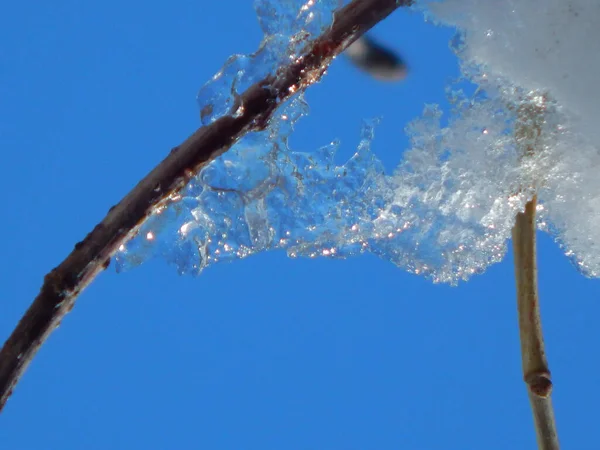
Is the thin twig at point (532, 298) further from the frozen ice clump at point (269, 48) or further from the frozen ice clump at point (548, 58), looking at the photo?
the frozen ice clump at point (269, 48)

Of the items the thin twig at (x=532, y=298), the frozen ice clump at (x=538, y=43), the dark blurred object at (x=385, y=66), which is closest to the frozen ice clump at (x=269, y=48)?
the frozen ice clump at (x=538, y=43)

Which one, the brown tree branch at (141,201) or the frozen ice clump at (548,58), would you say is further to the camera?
the frozen ice clump at (548,58)

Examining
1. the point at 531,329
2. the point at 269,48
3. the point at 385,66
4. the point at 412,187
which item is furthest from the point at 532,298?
the point at 385,66

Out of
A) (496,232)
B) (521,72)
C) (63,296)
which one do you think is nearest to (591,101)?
(521,72)

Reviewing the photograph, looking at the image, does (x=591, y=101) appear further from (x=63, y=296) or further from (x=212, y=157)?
(x=63, y=296)

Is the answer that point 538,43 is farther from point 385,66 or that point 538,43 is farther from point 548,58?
point 385,66

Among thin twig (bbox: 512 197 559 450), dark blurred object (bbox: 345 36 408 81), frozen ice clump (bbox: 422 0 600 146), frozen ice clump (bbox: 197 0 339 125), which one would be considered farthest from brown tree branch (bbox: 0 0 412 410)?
dark blurred object (bbox: 345 36 408 81)
